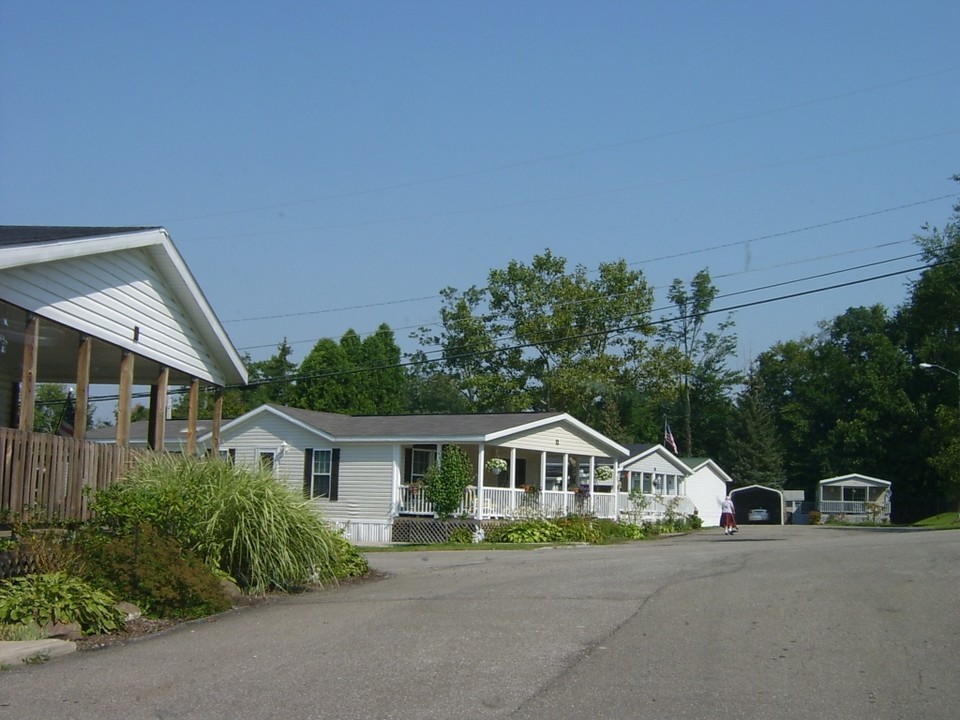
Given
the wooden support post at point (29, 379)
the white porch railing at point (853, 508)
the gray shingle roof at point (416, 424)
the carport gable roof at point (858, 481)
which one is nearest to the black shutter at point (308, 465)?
the gray shingle roof at point (416, 424)

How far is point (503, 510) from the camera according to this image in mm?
33219

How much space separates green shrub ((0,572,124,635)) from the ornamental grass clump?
2014 mm

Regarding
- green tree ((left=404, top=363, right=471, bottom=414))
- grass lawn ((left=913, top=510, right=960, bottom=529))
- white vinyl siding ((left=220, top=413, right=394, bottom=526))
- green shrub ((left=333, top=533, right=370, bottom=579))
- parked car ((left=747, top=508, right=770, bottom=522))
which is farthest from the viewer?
green tree ((left=404, top=363, right=471, bottom=414))

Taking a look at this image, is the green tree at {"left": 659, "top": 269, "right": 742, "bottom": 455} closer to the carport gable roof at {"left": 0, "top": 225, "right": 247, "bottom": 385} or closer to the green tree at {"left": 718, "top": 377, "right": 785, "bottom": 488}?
the green tree at {"left": 718, "top": 377, "right": 785, "bottom": 488}

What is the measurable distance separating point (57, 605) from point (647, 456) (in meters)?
39.0

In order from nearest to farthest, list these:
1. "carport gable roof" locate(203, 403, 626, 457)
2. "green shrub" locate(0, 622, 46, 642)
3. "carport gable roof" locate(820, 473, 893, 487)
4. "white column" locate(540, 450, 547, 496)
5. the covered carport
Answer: "green shrub" locate(0, 622, 46, 642) → "carport gable roof" locate(203, 403, 626, 457) → "white column" locate(540, 450, 547, 496) → "carport gable roof" locate(820, 473, 893, 487) → the covered carport

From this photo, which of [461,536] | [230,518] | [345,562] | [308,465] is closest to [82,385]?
[230,518]

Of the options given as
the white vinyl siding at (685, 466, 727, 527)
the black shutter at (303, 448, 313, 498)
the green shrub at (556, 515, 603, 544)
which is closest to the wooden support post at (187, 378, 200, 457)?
the green shrub at (556, 515, 603, 544)

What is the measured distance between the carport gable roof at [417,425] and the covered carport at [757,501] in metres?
33.0

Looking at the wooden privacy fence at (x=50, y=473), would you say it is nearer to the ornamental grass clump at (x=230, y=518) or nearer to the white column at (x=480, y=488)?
the ornamental grass clump at (x=230, y=518)

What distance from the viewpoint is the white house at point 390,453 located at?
32.7 metres

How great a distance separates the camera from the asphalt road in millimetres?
7754

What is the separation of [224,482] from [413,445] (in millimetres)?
19793

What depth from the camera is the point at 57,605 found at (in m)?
11.0
